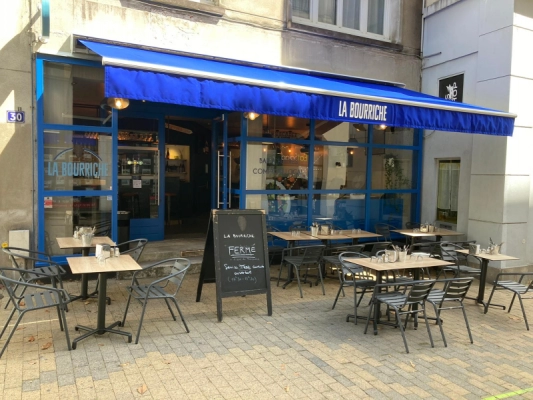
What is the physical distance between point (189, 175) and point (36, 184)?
21.3ft

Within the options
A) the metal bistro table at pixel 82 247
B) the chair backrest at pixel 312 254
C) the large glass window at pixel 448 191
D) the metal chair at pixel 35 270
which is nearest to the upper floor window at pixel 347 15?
the large glass window at pixel 448 191

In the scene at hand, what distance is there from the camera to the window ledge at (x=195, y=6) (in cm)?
732

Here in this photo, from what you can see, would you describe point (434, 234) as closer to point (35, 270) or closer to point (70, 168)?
point (70, 168)

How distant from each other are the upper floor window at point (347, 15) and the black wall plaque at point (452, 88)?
65.3 inches

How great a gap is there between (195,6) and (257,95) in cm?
274

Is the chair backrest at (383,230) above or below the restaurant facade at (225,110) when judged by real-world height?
below

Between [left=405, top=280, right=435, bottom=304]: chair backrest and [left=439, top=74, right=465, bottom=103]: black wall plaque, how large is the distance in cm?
555

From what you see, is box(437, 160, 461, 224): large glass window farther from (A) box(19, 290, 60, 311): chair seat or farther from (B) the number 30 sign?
(B) the number 30 sign

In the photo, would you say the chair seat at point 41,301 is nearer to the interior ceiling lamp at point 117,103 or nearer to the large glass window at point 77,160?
the large glass window at point 77,160

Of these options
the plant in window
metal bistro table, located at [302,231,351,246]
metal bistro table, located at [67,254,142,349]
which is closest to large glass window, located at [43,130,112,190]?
metal bistro table, located at [67,254,142,349]

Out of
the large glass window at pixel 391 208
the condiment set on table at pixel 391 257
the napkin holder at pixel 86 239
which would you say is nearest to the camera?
the condiment set on table at pixel 391 257

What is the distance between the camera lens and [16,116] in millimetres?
6449

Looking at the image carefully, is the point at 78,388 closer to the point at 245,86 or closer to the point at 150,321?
the point at 150,321

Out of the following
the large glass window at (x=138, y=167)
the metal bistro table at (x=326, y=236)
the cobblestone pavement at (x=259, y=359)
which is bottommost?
the cobblestone pavement at (x=259, y=359)
